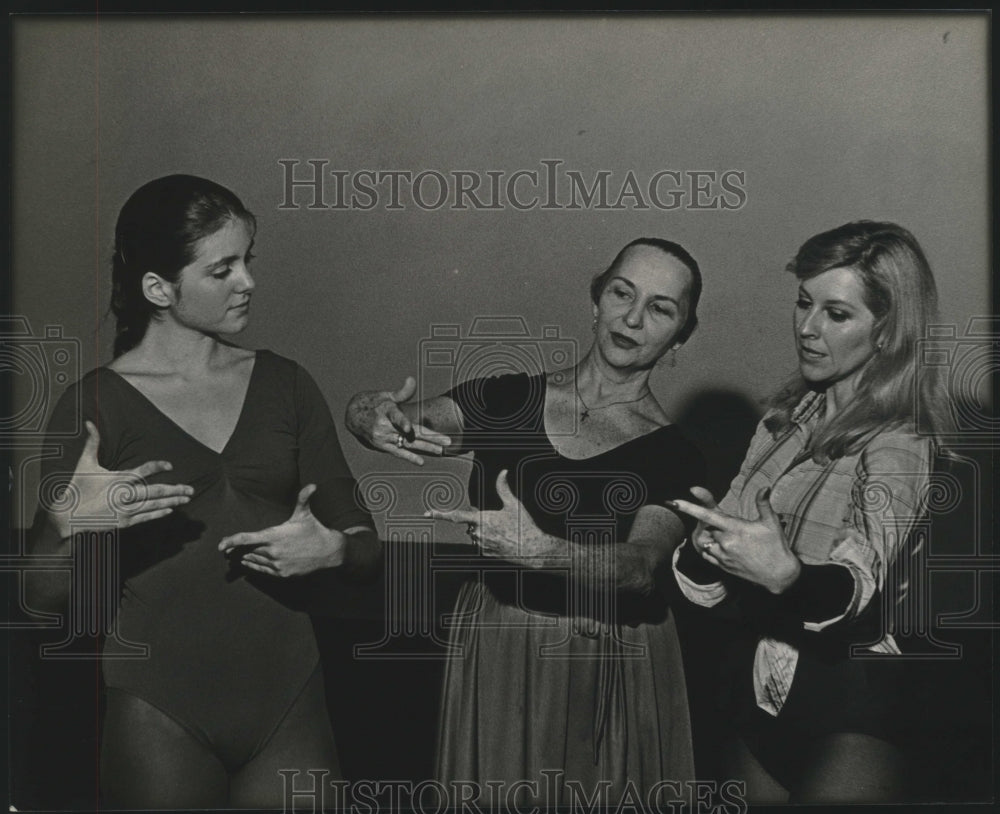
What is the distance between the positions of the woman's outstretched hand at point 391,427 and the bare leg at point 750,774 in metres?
1.41

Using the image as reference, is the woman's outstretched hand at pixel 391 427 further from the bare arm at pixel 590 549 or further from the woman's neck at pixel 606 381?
the woman's neck at pixel 606 381

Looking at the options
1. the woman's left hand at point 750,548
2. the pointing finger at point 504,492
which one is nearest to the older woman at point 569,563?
the pointing finger at point 504,492

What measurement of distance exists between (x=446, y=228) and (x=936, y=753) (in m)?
2.46

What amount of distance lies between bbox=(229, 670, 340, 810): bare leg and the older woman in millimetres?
A: 415

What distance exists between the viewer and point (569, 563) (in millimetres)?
4188

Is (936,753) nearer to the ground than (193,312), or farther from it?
nearer to the ground

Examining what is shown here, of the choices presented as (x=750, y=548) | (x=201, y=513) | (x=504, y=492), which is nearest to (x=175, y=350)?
(x=201, y=513)

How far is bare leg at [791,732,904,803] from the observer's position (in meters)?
4.25

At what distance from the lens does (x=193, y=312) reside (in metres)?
4.25

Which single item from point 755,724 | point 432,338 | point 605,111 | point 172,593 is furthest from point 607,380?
point 172,593

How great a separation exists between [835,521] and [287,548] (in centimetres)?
183

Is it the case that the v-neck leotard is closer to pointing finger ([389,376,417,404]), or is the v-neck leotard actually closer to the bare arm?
pointing finger ([389,376,417,404])

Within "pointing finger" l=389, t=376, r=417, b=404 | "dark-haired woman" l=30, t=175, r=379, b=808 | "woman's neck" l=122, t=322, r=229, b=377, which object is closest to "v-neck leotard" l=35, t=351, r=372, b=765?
"dark-haired woman" l=30, t=175, r=379, b=808

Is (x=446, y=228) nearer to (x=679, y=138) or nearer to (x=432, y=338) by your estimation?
(x=432, y=338)
